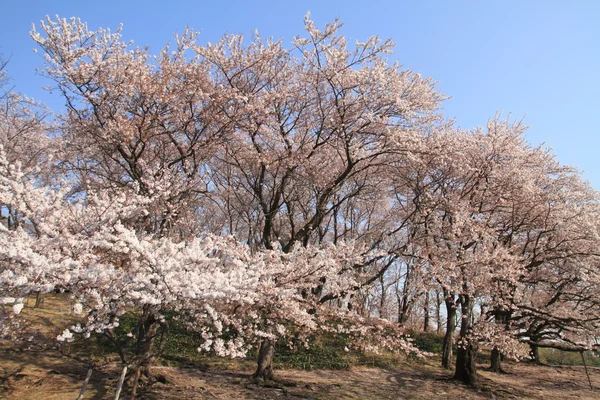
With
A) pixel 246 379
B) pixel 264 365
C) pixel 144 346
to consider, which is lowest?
pixel 246 379

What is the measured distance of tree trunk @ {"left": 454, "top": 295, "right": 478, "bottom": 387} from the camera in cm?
1211

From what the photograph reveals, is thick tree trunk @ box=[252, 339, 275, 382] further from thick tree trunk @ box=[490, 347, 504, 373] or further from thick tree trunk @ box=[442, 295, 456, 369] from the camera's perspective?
thick tree trunk @ box=[490, 347, 504, 373]

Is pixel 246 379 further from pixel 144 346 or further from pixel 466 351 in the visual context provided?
pixel 466 351

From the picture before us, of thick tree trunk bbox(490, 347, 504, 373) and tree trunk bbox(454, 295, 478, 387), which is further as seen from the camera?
thick tree trunk bbox(490, 347, 504, 373)

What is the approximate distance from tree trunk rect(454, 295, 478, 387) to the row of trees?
0.07 m

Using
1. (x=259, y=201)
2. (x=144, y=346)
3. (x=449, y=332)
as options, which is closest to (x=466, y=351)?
(x=449, y=332)

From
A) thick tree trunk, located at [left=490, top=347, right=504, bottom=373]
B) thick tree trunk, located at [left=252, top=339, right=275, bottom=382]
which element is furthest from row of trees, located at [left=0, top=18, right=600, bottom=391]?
thick tree trunk, located at [left=490, top=347, right=504, bottom=373]

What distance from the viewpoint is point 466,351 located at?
513 inches

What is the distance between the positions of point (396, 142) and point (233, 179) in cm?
807

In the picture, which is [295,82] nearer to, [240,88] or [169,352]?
[240,88]

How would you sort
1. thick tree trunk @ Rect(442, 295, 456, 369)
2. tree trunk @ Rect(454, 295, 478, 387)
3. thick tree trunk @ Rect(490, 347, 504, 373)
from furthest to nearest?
thick tree trunk @ Rect(490, 347, 504, 373)
thick tree trunk @ Rect(442, 295, 456, 369)
tree trunk @ Rect(454, 295, 478, 387)

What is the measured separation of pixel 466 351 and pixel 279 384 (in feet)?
22.1

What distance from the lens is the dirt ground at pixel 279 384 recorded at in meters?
9.00

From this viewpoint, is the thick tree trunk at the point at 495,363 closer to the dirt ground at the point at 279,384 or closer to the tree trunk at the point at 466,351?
the dirt ground at the point at 279,384
